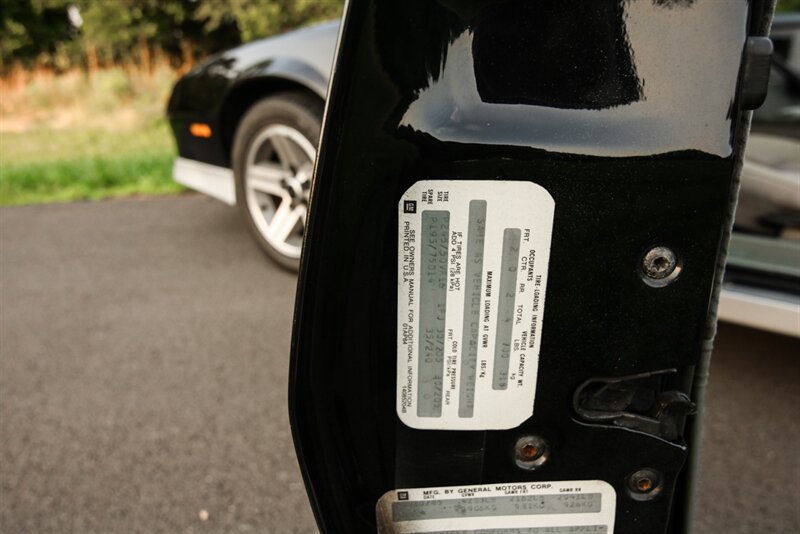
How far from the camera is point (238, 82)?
10.1ft

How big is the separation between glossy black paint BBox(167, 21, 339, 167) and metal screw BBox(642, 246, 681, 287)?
2.14 m

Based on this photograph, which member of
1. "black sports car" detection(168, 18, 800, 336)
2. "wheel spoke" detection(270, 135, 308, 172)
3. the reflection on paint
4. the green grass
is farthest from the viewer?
the green grass

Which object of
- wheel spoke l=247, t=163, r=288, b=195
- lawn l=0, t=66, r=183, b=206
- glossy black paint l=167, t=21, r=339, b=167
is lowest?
lawn l=0, t=66, r=183, b=206

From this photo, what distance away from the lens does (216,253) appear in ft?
12.0

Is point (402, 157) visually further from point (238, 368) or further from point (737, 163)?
point (238, 368)

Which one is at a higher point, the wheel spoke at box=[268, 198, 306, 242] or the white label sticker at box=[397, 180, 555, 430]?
the white label sticker at box=[397, 180, 555, 430]

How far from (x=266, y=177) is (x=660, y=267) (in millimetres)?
2569

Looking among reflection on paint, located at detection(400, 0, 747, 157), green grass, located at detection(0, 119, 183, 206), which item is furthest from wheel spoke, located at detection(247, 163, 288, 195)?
reflection on paint, located at detection(400, 0, 747, 157)

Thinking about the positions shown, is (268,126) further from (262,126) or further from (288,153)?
(288,153)

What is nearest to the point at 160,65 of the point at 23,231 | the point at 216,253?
the point at 23,231

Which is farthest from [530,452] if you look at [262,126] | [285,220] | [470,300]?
[262,126]

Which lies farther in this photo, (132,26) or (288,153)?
(132,26)

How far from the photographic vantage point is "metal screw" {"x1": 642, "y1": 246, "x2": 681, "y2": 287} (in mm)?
839

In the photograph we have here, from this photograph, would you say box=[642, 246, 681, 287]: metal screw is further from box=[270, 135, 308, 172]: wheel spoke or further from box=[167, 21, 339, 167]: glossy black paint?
box=[270, 135, 308, 172]: wheel spoke
